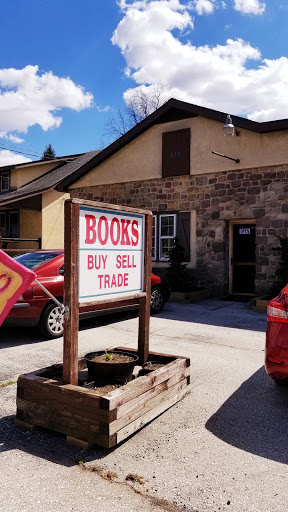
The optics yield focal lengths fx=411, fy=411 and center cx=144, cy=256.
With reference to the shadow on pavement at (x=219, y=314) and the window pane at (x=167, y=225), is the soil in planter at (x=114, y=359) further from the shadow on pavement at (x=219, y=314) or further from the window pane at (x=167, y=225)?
the window pane at (x=167, y=225)

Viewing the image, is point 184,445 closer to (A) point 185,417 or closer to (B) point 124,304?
(A) point 185,417

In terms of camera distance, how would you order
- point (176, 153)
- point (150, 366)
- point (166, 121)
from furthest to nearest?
point (166, 121) < point (176, 153) < point (150, 366)

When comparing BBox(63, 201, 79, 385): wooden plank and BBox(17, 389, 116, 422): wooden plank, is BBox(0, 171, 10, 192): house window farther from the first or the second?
BBox(17, 389, 116, 422): wooden plank

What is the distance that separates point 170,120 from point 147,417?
11593 mm

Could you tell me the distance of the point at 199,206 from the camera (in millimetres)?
12859

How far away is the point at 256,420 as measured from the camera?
3.86 metres

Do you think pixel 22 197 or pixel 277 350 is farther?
pixel 22 197

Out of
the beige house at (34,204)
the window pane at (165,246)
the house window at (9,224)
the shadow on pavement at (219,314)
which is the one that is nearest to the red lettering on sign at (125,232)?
the shadow on pavement at (219,314)

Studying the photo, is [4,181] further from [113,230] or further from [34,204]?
[113,230]

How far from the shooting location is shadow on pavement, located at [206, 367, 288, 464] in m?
3.36

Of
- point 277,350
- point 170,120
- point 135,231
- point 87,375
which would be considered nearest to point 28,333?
point 87,375

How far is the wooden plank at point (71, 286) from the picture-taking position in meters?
3.58

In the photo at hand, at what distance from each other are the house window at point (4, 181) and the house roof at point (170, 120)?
928 cm

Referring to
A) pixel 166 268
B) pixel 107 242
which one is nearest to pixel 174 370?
pixel 107 242
